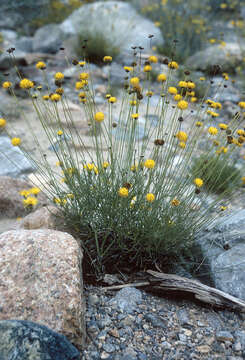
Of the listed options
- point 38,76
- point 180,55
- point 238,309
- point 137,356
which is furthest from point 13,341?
point 180,55

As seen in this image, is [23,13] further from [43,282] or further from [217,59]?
[43,282]

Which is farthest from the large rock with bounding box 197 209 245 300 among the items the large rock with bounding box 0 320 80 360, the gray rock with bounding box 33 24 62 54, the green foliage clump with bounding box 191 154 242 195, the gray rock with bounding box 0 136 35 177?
the gray rock with bounding box 33 24 62 54

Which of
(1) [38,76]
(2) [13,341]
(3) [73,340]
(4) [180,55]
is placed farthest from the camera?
(4) [180,55]

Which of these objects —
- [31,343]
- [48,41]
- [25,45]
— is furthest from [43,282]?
[25,45]

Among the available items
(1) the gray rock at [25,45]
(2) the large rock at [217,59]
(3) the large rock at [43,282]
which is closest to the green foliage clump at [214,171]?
(3) the large rock at [43,282]

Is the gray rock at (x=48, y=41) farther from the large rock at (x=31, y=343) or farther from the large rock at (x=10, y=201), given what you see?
the large rock at (x=31, y=343)

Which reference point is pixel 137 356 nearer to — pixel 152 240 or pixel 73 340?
pixel 73 340
